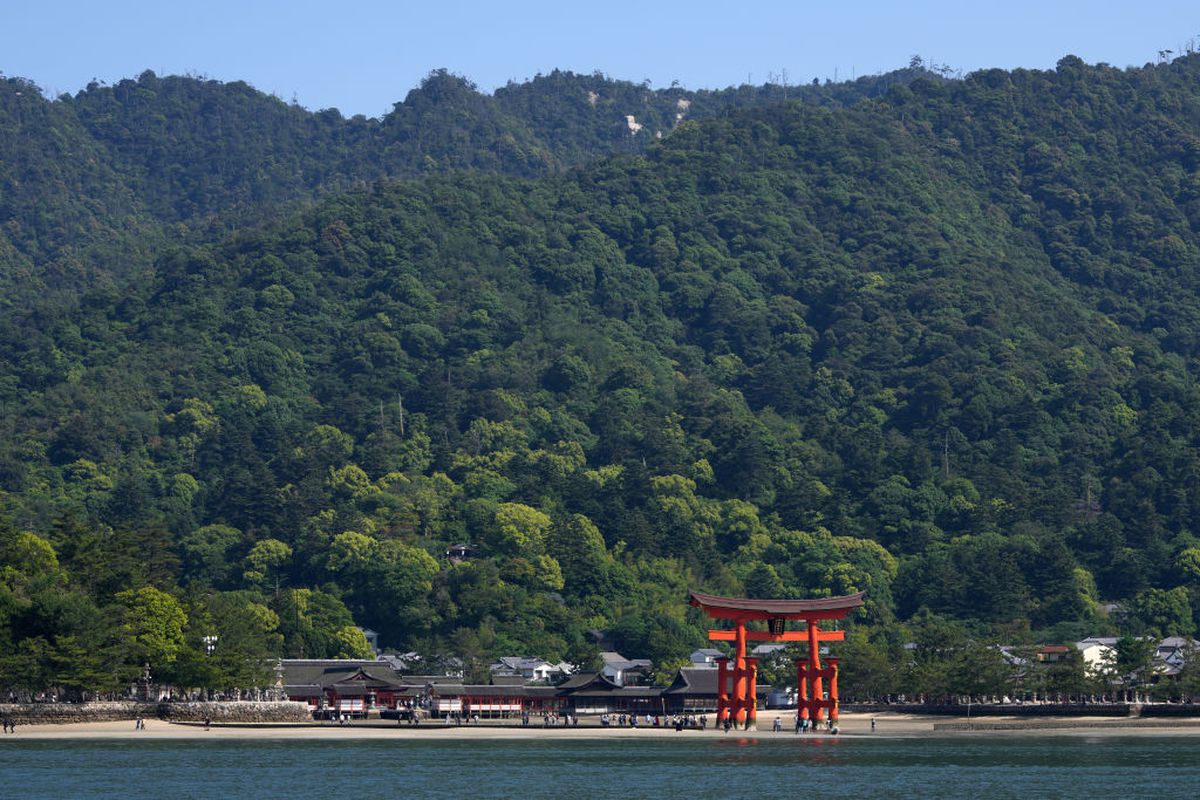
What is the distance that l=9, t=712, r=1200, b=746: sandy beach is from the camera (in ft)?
271

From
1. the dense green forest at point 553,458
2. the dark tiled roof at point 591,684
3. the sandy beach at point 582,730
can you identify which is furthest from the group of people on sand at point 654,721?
the dense green forest at point 553,458

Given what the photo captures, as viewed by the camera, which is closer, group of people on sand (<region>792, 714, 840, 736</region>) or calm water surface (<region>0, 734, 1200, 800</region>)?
calm water surface (<region>0, 734, 1200, 800</region>)

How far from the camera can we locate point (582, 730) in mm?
95750

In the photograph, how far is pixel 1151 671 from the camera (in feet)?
328

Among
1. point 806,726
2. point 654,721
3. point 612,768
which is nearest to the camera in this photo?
point 612,768

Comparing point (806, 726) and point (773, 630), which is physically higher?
point (773, 630)

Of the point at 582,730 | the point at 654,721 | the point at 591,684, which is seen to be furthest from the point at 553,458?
the point at 582,730

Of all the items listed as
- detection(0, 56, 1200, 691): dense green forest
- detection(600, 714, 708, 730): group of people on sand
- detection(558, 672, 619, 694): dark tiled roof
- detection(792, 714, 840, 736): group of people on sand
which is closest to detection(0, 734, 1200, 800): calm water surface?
detection(792, 714, 840, 736): group of people on sand

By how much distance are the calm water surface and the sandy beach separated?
8.42ft

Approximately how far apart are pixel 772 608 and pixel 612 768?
709 inches

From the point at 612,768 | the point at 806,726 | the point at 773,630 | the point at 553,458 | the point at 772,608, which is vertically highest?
the point at 553,458

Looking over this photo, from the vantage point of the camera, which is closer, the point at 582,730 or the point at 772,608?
the point at 772,608

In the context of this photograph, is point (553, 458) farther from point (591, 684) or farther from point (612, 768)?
point (612, 768)

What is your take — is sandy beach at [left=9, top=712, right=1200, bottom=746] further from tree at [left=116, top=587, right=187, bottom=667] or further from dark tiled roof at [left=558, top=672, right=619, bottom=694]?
dark tiled roof at [left=558, top=672, right=619, bottom=694]
